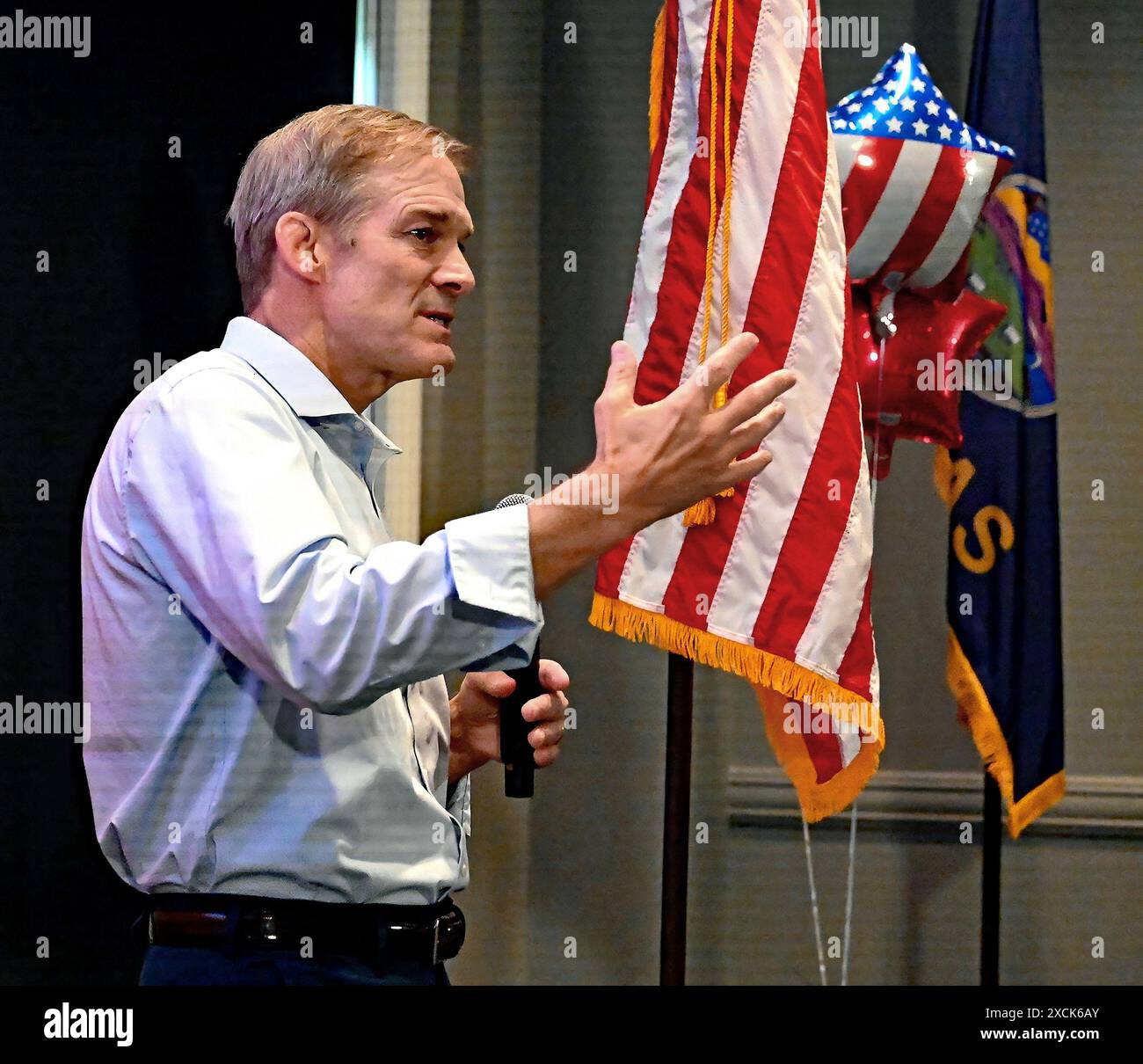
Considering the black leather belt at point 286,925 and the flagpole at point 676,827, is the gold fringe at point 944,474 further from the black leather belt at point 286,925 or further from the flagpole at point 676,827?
the black leather belt at point 286,925

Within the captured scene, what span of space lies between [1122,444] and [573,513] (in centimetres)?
182

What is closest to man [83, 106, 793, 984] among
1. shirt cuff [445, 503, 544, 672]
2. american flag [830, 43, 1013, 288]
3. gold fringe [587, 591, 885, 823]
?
shirt cuff [445, 503, 544, 672]

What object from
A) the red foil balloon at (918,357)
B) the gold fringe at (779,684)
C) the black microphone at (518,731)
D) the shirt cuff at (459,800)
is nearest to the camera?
the black microphone at (518,731)

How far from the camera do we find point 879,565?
2469 mm

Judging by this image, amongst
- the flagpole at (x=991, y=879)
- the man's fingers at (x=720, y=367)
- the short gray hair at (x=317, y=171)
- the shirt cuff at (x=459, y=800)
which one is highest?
the short gray hair at (x=317, y=171)

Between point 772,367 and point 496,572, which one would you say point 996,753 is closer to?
point 772,367

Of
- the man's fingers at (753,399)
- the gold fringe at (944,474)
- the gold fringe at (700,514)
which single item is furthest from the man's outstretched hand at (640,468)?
the gold fringe at (944,474)

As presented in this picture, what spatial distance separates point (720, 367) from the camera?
3.04ft

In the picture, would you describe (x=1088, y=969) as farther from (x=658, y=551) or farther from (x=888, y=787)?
(x=658, y=551)

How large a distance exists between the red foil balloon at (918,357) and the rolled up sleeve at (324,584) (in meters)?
1.12

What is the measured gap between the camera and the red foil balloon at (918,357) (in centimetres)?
193

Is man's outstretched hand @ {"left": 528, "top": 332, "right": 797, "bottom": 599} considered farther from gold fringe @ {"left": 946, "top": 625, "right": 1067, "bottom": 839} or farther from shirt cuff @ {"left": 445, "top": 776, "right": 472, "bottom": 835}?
gold fringe @ {"left": 946, "top": 625, "right": 1067, "bottom": 839}

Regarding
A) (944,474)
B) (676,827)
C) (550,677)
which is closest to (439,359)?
(550,677)
